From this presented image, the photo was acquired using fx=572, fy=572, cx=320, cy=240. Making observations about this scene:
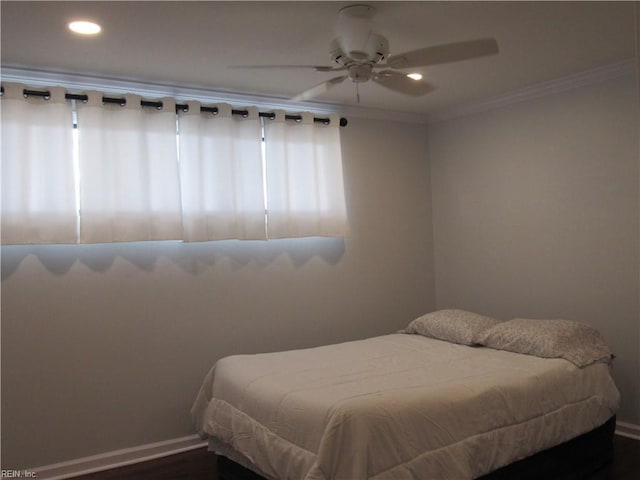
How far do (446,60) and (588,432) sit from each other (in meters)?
2.25

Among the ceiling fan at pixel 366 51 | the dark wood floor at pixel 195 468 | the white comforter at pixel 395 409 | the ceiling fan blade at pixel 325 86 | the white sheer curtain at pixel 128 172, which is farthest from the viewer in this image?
the white sheer curtain at pixel 128 172

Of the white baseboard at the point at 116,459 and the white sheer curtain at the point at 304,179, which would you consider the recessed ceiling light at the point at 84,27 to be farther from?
the white baseboard at the point at 116,459

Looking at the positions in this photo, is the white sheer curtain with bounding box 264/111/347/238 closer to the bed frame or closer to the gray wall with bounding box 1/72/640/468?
the gray wall with bounding box 1/72/640/468

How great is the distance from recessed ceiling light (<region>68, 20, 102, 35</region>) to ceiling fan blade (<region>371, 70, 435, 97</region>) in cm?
143

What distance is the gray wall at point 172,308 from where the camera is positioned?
3549mm

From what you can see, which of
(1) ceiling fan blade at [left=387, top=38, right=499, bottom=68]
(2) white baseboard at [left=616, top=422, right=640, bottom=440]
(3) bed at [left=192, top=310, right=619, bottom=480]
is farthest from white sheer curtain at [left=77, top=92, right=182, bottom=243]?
(2) white baseboard at [left=616, top=422, right=640, bottom=440]

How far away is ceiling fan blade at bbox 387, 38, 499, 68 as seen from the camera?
255 cm

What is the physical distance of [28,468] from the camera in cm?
349

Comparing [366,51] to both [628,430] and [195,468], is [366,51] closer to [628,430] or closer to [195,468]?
[195,468]

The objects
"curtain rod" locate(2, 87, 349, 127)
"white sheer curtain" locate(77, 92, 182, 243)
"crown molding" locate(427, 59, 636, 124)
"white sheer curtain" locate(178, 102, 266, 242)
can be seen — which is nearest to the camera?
"curtain rod" locate(2, 87, 349, 127)

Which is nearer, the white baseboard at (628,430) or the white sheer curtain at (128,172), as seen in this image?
the white sheer curtain at (128,172)

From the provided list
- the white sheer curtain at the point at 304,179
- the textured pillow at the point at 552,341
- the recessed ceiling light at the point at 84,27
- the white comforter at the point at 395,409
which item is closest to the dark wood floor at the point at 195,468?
the white comforter at the point at 395,409

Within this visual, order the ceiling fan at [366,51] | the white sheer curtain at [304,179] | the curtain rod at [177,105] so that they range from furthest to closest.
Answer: the white sheer curtain at [304,179] < the curtain rod at [177,105] < the ceiling fan at [366,51]

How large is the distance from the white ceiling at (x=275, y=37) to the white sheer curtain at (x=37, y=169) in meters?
0.25
